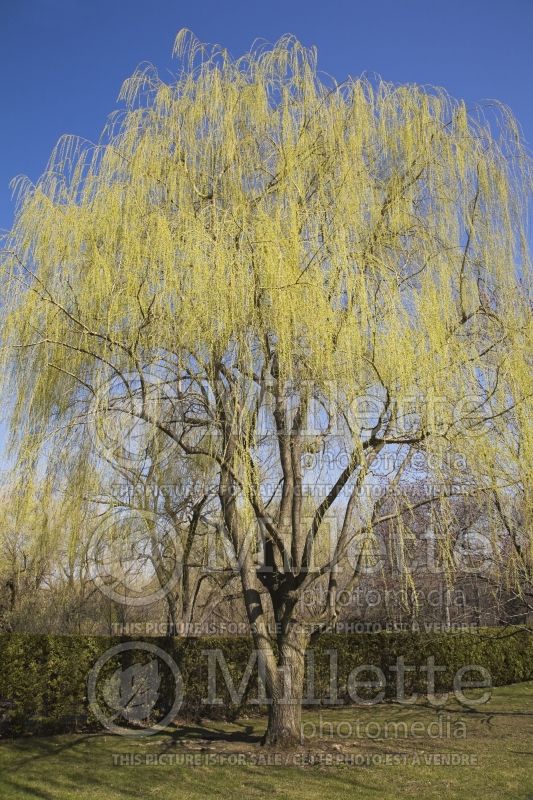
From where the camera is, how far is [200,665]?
8125mm

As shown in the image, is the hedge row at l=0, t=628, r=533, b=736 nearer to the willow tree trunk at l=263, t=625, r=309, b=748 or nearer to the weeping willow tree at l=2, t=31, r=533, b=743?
the willow tree trunk at l=263, t=625, r=309, b=748

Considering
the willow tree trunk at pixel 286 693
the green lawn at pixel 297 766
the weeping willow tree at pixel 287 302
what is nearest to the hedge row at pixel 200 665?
the green lawn at pixel 297 766

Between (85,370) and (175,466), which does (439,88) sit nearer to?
(85,370)

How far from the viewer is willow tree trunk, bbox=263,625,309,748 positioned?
209 inches

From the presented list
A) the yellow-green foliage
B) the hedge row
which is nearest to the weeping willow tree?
the yellow-green foliage

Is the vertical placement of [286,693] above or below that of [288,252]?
below

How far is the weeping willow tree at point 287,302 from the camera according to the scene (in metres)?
4.17

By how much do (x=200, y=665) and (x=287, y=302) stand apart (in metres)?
5.89

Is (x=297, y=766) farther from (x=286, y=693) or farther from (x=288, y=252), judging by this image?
(x=288, y=252)

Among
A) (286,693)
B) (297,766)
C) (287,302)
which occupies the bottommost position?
(297,766)

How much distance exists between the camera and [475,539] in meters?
8.65

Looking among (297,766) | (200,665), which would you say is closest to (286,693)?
(297,766)

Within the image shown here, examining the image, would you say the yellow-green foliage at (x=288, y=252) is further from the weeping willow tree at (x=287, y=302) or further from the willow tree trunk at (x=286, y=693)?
the willow tree trunk at (x=286, y=693)

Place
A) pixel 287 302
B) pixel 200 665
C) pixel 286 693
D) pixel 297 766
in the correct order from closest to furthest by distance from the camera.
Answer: pixel 287 302, pixel 297 766, pixel 286 693, pixel 200 665
